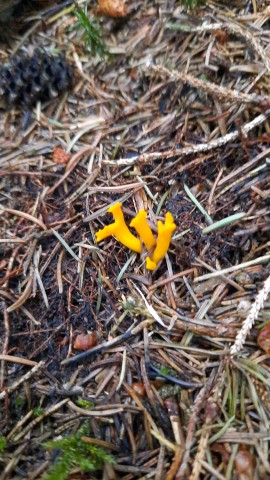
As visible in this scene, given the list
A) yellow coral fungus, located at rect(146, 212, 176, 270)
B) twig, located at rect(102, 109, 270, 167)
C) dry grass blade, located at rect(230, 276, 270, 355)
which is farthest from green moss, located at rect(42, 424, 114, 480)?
twig, located at rect(102, 109, 270, 167)

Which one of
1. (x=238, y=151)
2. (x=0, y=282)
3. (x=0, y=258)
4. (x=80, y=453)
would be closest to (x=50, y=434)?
(x=80, y=453)

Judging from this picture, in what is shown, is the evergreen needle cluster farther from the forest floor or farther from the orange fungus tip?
the orange fungus tip

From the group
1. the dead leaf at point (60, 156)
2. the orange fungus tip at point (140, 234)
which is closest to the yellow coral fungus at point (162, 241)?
the orange fungus tip at point (140, 234)

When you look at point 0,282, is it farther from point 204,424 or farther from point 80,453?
point 204,424

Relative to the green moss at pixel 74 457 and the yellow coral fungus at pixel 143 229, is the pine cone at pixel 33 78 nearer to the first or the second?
the yellow coral fungus at pixel 143 229

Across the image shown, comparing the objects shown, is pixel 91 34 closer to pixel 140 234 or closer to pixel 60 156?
pixel 60 156

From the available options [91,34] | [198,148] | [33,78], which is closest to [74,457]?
[198,148]
